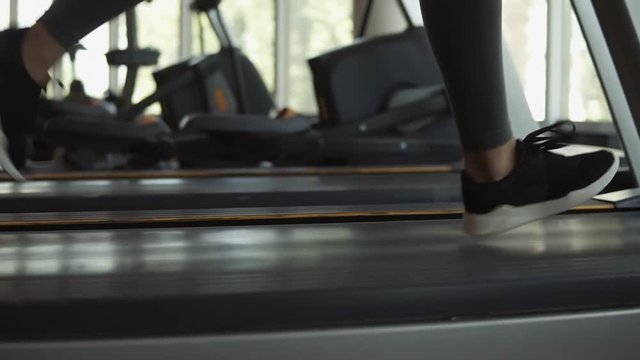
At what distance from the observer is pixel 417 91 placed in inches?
131

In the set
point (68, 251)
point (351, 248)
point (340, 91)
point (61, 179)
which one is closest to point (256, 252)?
point (351, 248)

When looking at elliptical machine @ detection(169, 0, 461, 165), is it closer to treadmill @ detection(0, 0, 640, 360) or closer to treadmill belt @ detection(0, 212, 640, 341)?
treadmill belt @ detection(0, 212, 640, 341)

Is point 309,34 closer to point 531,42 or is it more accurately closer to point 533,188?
point 531,42

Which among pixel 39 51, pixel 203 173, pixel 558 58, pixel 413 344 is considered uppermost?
pixel 39 51

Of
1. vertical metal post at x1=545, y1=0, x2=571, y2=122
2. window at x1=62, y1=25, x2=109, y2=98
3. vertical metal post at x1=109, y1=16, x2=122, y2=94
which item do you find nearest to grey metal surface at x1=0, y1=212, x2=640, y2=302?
vertical metal post at x1=545, y1=0, x2=571, y2=122

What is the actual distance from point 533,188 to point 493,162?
89mm

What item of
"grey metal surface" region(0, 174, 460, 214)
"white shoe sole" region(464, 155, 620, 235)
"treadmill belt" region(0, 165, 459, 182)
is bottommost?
"treadmill belt" region(0, 165, 459, 182)

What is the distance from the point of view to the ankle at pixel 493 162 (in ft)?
3.94

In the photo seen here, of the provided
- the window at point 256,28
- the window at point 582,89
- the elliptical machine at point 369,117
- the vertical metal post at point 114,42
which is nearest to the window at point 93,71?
the vertical metal post at point 114,42

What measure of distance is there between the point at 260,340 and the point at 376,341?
145mm

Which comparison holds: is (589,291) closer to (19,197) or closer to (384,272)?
(384,272)

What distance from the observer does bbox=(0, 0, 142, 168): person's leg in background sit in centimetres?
135

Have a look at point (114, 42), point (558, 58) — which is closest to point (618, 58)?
point (558, 58)

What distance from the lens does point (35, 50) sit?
135 cm
